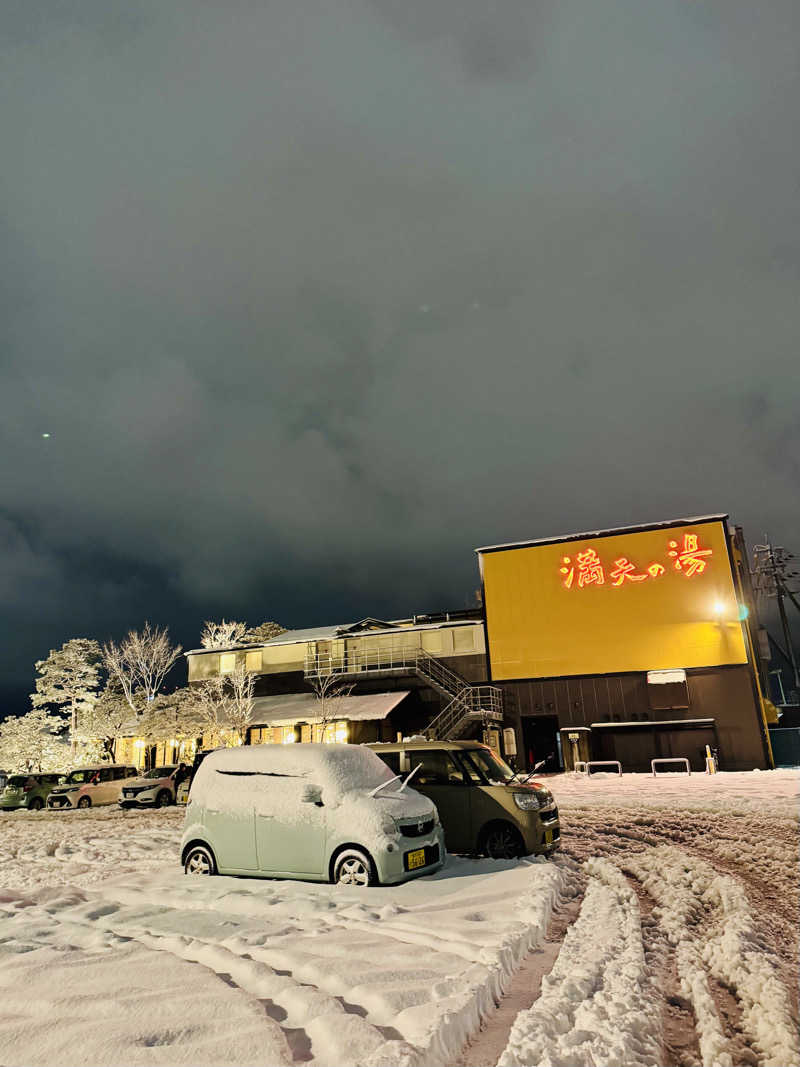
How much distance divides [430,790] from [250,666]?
28824 millimetres

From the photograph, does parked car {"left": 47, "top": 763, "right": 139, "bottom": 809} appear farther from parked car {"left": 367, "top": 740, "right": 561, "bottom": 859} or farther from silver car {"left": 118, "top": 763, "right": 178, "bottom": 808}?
parked car {"left": 367, "top": 740, "right": 561, "bottom": 859}

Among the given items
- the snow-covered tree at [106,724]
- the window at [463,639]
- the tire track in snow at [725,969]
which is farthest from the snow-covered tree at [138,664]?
the tire track in snow at [725,969]

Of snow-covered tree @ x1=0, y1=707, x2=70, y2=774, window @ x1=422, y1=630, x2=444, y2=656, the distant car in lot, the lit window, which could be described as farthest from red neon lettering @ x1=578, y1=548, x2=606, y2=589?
snow-covered tree @ x1=0, y1=707, x2=70, y2=774

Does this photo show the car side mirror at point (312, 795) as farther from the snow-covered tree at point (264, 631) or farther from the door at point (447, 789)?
the snow-covered tree at point (264, 631)

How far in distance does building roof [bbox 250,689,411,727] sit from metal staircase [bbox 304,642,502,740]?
129cm

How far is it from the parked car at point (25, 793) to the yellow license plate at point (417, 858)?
2118cm

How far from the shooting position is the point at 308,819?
8.20m

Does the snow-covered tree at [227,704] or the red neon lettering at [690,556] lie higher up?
the red neon lettering at [690,556]

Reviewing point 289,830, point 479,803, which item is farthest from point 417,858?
point 479,803

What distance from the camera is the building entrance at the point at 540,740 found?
Result: 30.9 m

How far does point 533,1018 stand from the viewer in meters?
3.98

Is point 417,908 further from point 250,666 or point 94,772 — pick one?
point 250,666

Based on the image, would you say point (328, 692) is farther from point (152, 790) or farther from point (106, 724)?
point (106, 724)

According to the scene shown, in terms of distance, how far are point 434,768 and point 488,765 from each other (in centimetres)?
92
